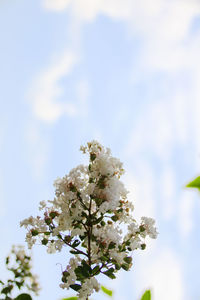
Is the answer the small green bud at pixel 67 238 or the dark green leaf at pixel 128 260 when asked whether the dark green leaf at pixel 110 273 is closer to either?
the dark green leaf at pixel 128 260

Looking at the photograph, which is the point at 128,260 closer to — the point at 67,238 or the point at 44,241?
the point at 67,238

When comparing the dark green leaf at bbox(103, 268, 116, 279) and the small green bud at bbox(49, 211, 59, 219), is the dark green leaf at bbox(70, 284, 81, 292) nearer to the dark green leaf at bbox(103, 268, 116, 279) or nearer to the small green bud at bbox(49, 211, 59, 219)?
the dark green leaf at bbox(103, 268, 116, 279)

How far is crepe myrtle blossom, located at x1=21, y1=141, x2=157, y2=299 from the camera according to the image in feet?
6.82

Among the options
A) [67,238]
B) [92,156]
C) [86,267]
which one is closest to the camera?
[86,267]

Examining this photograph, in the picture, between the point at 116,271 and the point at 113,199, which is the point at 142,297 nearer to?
the point at 116,271

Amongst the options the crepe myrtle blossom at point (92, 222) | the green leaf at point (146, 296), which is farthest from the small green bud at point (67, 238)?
the green leaf at point (146, 296)

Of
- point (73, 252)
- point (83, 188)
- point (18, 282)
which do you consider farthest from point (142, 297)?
point (18, 282)

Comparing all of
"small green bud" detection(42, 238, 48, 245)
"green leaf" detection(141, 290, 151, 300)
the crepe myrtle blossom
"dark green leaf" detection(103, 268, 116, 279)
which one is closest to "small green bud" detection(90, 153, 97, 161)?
the crepe myrtle blossom

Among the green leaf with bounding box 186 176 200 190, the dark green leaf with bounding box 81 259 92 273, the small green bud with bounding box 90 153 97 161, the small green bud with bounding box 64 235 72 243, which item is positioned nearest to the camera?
the green leaf with bounding box 186 176 200 190

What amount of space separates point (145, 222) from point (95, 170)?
0.54 meters

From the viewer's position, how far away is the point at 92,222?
2.19 metres

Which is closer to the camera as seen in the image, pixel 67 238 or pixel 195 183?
pixel 195 183

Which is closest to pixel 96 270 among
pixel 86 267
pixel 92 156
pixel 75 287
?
pixel 86 267

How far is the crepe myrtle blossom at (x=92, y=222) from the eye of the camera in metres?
2.08
